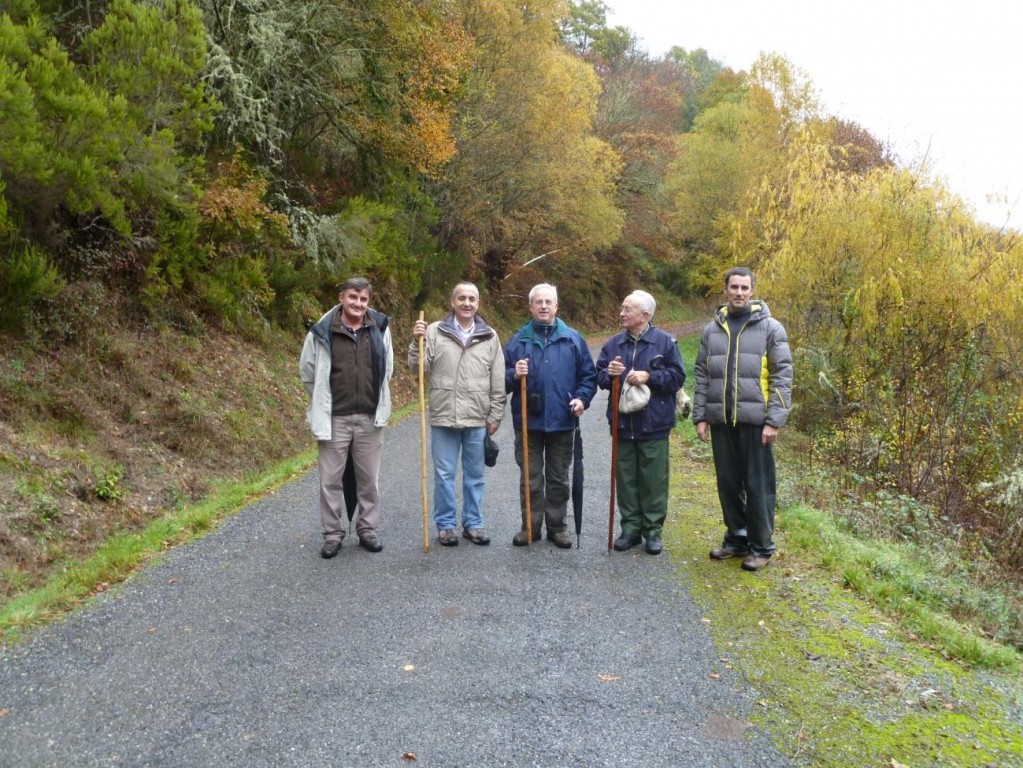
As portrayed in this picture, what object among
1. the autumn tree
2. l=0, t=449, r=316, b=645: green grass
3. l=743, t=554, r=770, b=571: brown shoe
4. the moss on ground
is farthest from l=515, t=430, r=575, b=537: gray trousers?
the autumn tree

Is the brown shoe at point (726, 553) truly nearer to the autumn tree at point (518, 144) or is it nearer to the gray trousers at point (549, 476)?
the gray trousers at point (549, 476)

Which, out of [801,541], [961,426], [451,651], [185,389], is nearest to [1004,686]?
[801,541]

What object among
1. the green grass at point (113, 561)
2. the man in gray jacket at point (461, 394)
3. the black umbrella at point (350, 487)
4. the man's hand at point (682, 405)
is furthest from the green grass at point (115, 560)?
the man's hand at point (682, 405)

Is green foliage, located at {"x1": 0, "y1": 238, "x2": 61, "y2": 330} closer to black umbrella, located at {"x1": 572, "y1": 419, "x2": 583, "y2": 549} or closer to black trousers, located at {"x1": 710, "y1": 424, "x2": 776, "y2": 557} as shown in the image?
black umbrella, located at {"x1": 572, "y1": 419, "x2": 583, "y2": 549}

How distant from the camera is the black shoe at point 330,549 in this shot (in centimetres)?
577

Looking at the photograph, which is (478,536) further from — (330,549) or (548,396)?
(548,396)

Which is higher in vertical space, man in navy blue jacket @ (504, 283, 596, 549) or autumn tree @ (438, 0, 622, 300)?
autumn tree @ (438, 0, 622, 300)

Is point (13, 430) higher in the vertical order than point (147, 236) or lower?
lower

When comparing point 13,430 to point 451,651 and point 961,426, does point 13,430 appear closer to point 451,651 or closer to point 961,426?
point 451,651

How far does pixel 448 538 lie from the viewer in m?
6.05

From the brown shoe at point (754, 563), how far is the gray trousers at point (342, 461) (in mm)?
2850

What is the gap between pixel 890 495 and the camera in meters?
8.39

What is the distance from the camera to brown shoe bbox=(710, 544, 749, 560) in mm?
5855

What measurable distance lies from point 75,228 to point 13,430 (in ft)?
10.5
